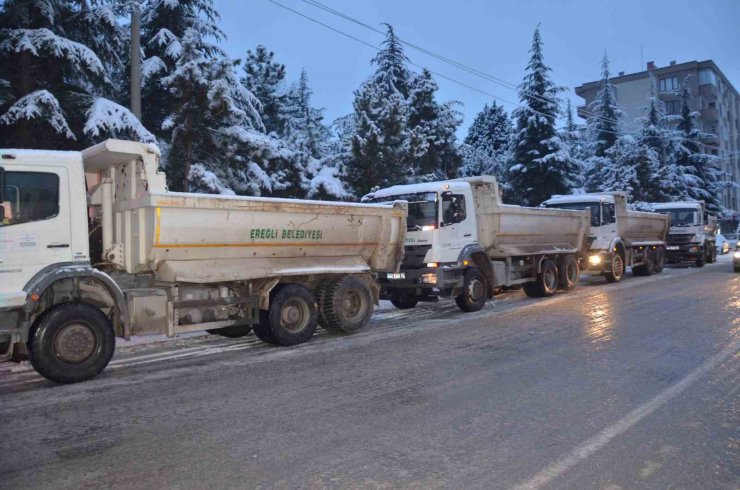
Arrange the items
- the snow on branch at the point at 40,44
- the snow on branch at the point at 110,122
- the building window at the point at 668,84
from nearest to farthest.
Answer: the snow on branch at the point at 40,44 < the snow on branch at the point at 110,122 < the building window at the point at 668,84

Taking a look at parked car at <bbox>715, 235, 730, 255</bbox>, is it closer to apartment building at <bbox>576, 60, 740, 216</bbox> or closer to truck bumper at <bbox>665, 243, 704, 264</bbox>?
truck bumper at <bbox>665, 243, 704, 264</bbox>

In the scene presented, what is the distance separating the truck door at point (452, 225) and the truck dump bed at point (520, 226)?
74 cm

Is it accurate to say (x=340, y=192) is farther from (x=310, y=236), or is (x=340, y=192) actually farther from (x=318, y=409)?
(x=318, y=409)

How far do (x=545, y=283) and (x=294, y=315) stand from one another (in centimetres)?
863

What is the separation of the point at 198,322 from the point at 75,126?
27.3ft

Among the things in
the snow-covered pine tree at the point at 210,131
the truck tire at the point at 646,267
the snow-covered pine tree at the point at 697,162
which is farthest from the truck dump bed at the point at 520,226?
the snow-covered pine tree at the point at 697,162

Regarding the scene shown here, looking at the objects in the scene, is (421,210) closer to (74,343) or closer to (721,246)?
(74,343)

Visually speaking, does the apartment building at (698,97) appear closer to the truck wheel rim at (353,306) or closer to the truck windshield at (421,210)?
the truck windshield at (421,210)

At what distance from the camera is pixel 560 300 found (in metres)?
14.7

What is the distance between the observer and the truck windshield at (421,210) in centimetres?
1248

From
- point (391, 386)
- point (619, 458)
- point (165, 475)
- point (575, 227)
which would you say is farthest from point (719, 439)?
point (575, 227)

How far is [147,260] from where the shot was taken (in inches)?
311

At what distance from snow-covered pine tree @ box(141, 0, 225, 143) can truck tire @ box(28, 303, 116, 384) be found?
36.9 feet

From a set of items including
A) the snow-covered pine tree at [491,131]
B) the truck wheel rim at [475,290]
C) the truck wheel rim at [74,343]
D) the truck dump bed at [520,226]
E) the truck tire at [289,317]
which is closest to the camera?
the truck wheel rim at [74,343]
